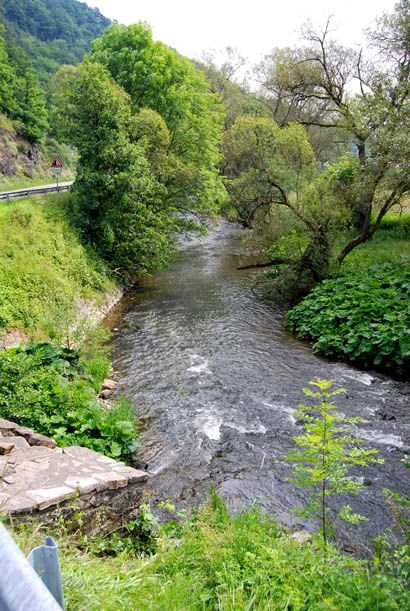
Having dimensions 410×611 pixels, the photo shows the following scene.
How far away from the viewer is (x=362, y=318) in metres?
12.2

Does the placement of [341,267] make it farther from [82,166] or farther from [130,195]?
[82,166]

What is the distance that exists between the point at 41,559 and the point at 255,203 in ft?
57.0

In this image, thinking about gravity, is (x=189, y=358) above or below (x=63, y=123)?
below

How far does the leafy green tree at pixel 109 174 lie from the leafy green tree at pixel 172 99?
2.82 meters

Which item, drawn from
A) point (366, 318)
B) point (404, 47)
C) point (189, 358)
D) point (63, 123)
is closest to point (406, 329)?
point (366, 318)

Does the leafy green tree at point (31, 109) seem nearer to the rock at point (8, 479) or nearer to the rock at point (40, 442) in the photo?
the rock at point (40, 442)

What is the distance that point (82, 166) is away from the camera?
56.6ft

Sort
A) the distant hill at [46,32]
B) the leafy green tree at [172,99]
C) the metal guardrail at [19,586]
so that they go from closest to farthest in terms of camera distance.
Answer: the metal guardrail at [19,586], the leafy green tree at [172,99], the distant hill at [46,32]

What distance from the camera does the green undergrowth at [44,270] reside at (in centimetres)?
1118

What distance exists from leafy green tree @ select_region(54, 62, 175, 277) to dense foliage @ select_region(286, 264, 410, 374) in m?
7.18

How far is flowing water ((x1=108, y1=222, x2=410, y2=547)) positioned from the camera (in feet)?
21.9

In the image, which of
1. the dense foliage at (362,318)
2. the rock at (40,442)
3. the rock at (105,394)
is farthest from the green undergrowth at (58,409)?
the dense foliage at (362,318)

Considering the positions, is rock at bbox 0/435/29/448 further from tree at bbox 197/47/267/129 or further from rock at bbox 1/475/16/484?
tree at bbox 197/47/267/129

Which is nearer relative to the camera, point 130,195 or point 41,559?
point 41,559
